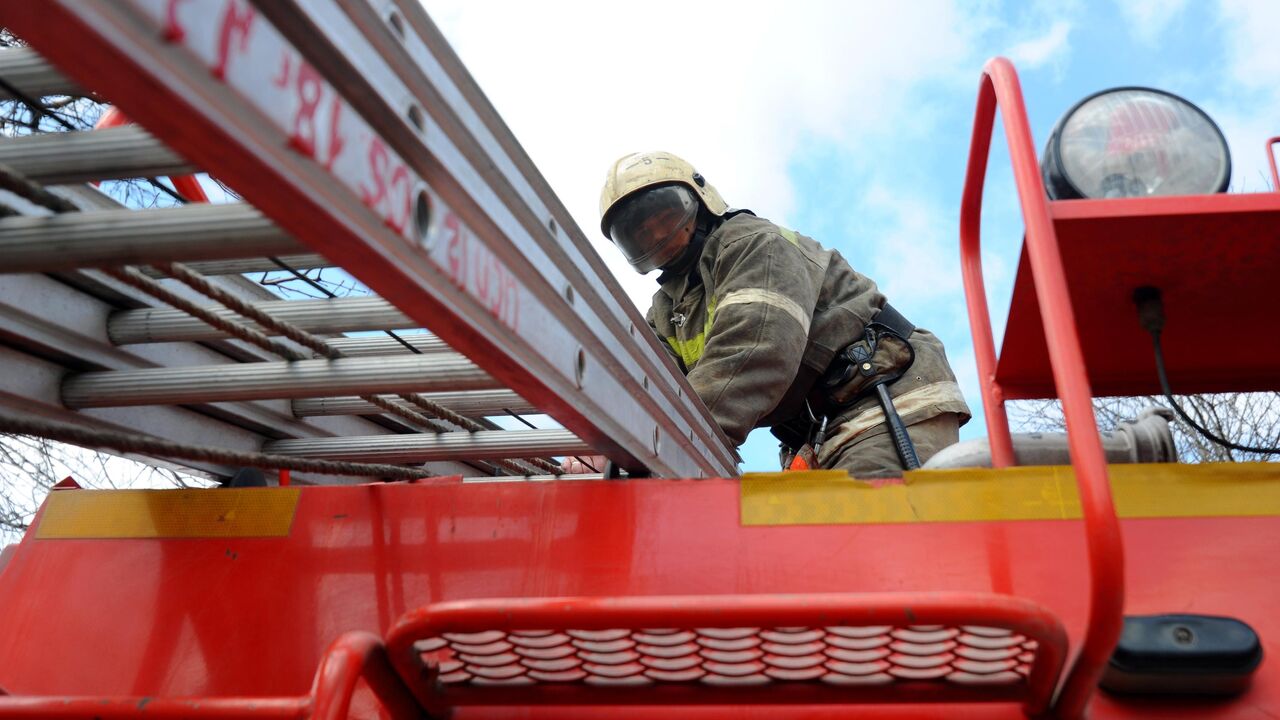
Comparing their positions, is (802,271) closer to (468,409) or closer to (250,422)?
(468,409)

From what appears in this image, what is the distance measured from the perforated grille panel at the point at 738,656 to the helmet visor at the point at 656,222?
3.04 meters

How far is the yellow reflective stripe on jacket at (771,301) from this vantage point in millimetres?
3439

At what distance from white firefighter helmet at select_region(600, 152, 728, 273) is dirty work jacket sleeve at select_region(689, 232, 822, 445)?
71 centimetres

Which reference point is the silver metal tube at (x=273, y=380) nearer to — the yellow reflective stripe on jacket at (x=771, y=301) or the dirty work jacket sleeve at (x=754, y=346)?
the dirty work jacket sleeve at (x=754, y=346)

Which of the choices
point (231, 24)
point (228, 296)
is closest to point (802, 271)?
point (228, 296)

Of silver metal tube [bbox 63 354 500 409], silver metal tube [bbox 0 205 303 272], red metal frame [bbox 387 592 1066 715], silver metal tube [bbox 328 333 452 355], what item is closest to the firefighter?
silver metal tube [bbox 328 333 452 355]

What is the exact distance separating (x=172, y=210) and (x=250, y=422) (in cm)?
133

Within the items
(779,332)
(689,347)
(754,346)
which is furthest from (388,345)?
(689,347)

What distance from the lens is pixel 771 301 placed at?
3.45 m

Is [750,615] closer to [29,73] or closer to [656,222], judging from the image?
[29,73]

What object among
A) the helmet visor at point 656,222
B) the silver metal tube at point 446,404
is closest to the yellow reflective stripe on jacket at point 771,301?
the helmet visor at point 656,222

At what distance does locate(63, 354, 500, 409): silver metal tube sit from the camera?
182cm

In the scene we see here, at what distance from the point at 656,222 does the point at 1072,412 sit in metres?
3.11

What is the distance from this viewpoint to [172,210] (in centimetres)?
128
